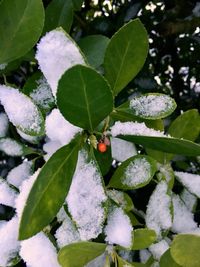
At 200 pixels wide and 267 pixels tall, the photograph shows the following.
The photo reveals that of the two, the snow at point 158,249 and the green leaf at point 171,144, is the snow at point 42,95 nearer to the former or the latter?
the green leaf at point 171,144

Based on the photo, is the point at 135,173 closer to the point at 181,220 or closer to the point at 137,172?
the point at 137,172

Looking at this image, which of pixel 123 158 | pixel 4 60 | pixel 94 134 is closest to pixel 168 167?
pixel 123 158

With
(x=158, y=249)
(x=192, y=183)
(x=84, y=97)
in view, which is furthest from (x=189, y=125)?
(x=84, y=97)

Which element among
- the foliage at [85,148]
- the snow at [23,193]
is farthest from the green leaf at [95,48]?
the snow at [23,193]

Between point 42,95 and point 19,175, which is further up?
point 42,95

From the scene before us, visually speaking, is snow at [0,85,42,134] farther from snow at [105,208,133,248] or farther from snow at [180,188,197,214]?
snow at [180,188,197,214]

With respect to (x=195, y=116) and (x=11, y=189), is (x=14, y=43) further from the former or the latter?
(x=195, y=116)

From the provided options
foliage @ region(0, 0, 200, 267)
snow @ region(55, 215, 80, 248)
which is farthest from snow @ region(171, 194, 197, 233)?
snow @ region(55, 215, 80, 248)
